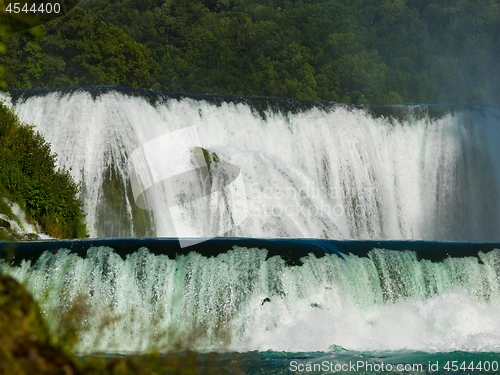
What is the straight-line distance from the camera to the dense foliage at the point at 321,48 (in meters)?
40.2

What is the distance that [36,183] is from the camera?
12.8 meters

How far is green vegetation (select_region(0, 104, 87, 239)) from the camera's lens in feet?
40.7

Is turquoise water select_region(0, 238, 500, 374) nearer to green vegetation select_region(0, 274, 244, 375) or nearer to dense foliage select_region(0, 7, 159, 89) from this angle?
green vegetation select_region(0, 274, 244, 375)

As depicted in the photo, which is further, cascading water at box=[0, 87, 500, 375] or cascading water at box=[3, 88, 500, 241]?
cascading water at box=[3, 88, 500, 241]

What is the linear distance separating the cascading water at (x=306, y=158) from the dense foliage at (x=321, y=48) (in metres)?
19.2

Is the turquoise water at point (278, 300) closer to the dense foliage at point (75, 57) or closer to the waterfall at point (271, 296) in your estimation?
the waterfall at point (271, 296)

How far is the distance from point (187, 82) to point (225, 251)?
32490 mm

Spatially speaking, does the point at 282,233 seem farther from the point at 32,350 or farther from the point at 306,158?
the point at 32,350

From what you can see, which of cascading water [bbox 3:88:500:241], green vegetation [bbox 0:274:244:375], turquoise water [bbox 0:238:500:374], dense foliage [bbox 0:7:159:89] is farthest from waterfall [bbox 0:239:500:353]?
dense foliage [bbox 0:7:159:89]

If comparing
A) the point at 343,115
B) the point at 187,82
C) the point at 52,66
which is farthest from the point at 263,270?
the point at 187,82

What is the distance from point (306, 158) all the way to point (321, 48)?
1118 inches

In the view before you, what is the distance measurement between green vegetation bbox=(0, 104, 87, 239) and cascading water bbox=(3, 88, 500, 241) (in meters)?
0.54

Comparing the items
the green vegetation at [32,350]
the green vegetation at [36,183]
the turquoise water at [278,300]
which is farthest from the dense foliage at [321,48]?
the green vegetation at [32,350]

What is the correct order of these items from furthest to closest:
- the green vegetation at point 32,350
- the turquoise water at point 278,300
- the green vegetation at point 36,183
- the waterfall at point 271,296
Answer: the green vegetation at point 36,183
the waterfall at point 271,296
the turquoise water at point 278,300
the green vegetation at point 32,350
